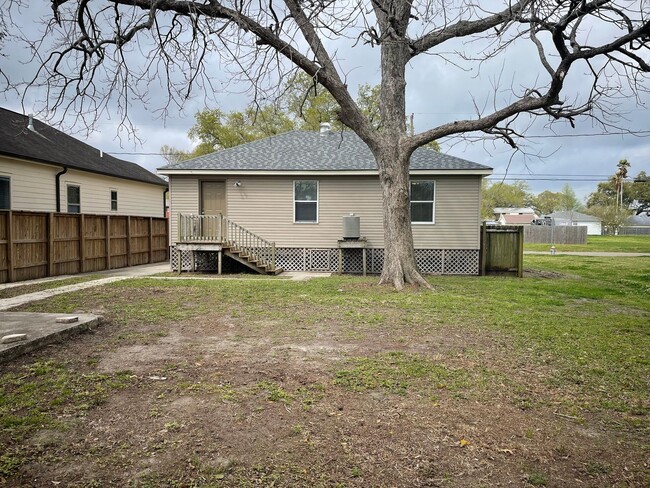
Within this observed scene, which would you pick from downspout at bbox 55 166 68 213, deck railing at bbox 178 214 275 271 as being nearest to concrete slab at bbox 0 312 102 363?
deck railing at bbox 178 214 275 271

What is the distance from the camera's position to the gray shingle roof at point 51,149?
43.1 ft

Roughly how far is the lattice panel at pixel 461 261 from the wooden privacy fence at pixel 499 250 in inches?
10.3

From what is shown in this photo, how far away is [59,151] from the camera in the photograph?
15609 mm

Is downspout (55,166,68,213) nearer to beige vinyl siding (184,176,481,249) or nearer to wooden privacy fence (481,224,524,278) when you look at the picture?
beige vinyl siding (184,176,481,249)

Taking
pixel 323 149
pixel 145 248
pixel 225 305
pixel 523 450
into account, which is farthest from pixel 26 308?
pixel 323 149

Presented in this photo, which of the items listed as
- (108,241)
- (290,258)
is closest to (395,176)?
(290,258)

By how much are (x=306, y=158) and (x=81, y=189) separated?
8888 millimetres

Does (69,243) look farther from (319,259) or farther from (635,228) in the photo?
(635,228)

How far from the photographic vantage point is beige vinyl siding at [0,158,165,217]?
13148 millimetres

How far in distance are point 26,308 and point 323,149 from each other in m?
10.8

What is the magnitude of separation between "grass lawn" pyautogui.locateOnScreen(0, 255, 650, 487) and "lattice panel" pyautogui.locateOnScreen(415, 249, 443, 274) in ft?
23.1

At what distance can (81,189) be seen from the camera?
16125 mm

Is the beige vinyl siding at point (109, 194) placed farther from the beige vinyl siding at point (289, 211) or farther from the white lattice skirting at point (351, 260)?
the beige vinyl siding at point (289, 211)

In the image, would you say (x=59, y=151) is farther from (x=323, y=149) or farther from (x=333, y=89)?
(x=333, y=89)
